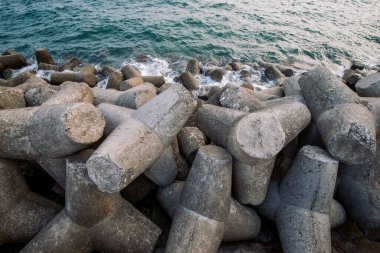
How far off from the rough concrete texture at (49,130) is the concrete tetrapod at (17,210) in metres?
0.23

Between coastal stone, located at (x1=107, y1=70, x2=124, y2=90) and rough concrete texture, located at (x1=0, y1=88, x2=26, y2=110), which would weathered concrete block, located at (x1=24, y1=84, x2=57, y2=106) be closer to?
rough concrete texture, located at (x1=0, y1=88, x2=26, y2=110)

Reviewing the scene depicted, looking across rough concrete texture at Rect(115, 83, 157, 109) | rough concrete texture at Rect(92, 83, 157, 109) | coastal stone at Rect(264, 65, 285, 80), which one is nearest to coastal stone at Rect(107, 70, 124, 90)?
rough concrete texture at Rect(92, 83, 157, 109)

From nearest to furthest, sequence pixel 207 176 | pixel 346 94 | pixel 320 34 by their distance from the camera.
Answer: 1. pixel 207 176
2. pixel 346 94
3. pixel 320 34

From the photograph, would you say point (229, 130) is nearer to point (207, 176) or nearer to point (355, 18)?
point (207, 176)

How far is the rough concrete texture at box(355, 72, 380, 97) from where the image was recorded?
5050 millimetres

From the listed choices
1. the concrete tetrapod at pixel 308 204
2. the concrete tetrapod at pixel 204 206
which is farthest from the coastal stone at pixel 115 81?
the concrete tetrapod at pixel 308 204

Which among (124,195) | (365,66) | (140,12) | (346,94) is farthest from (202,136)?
(140,12)

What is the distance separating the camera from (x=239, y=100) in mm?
4402

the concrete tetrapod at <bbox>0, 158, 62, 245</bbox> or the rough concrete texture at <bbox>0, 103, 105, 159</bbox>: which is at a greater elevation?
the rough concrete texture at <bbox>0, 103, 105, 159</bbox>

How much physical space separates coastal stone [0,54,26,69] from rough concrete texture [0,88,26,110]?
232 inches

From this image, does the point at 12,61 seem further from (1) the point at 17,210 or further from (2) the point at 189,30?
(1) the point at 17,210

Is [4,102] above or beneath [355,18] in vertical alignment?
above

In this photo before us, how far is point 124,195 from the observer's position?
12.4 ft

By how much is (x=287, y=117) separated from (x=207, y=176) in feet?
4.22
